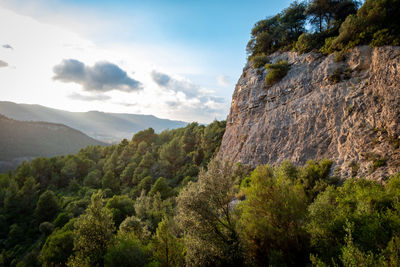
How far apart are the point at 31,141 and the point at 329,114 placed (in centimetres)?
14938

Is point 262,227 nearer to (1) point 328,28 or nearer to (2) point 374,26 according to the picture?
(2) point 374,26

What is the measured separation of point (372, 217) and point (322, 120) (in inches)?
524

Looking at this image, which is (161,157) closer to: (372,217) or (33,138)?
(372,217)

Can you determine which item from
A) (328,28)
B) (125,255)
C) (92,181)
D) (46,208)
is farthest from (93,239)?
(92,181)

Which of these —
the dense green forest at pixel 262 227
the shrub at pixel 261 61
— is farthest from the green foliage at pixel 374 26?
the dense green forest at pixel 262 227

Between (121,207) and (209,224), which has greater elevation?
(209,224)

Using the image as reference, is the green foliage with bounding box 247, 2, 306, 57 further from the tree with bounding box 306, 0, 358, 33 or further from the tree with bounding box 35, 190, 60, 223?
the tree with bounding box 35, 190, 60, 223

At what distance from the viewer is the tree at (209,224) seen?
11.8m

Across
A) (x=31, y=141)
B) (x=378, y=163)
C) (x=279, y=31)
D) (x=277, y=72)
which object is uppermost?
(x=279, y=31)

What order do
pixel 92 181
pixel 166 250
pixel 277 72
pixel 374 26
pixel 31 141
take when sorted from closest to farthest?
pixel 166 250, pixel 374 26, pixel 277 72, pixel 92 181, pixel 31 141

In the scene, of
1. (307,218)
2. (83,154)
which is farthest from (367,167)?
(83,154)

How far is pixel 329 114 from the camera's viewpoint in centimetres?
2083

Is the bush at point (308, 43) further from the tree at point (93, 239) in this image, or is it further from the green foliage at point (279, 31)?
the tree at point (93, 239)

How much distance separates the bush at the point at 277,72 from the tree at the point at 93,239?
91.1 ft
